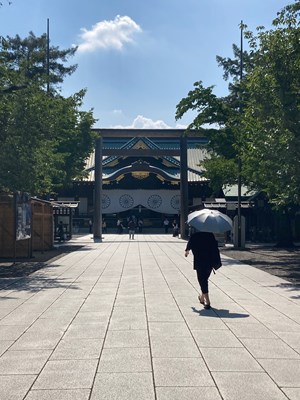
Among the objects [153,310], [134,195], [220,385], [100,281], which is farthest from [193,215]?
[134,195]

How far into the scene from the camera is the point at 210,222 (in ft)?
30.0

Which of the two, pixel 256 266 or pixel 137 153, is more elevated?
pixel 137 153

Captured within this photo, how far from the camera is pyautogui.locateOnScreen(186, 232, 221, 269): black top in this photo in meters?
9.15

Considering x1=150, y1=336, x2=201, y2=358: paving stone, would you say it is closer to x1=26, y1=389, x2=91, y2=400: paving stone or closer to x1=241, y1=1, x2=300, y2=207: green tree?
x1=26, y1=389, x2=91, y2=400: paving stone

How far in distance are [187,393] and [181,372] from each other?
60 cm

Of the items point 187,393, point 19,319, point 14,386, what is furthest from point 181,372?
point 19,319

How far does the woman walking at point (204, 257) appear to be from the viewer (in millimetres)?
9031

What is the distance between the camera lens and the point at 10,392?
4648 mm

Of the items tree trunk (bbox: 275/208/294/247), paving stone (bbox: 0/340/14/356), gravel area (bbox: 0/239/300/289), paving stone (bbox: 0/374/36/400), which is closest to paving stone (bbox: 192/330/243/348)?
paving stone (bbox: 0/374/36/400)

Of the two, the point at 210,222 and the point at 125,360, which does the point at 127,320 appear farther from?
the point at 210,222

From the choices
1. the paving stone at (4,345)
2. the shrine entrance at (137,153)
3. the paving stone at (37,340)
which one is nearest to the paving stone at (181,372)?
the paving stone at (37,340)

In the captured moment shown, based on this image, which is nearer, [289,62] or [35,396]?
[35,396]

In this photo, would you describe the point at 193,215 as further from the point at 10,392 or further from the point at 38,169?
the point at 38,169

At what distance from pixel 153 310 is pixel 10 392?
4.27m
